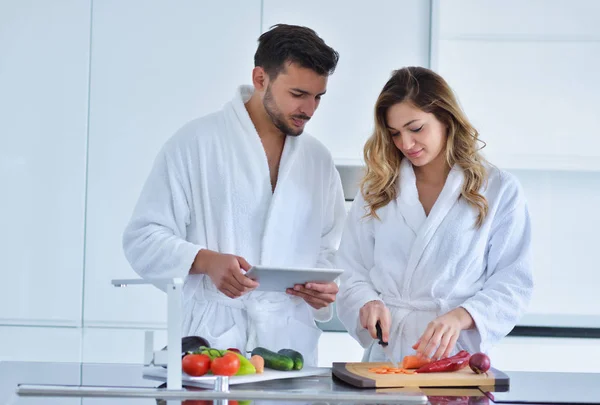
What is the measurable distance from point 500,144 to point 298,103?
144cm

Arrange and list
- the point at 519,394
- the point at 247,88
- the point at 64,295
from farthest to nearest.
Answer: the point at 64,295 → the point at 247,88 → the point at 519,394

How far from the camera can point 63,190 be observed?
12.2ft

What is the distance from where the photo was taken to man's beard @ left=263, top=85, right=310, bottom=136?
267cm

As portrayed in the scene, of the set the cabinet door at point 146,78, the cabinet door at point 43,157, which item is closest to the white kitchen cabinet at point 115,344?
the cabinet door at point 43,157

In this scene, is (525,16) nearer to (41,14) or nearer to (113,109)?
(113,109)

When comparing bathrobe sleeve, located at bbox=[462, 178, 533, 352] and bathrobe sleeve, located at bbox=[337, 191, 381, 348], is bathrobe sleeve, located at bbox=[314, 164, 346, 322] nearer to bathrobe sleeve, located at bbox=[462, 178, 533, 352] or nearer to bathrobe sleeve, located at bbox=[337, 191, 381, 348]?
bathrobe sleeve, located at bbox=[337, 191, 381, 348]

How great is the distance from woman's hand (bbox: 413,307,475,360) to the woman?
53mm

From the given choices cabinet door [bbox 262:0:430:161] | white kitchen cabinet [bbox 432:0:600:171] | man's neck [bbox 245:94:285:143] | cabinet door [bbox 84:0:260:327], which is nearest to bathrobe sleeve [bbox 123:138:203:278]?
man's neck [bbox 245:94:285:143]

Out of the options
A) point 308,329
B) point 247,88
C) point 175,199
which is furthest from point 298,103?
point 308,329

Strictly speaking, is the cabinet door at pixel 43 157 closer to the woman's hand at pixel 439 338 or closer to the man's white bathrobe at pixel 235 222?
the man's white bathrobe at pixel 235 222

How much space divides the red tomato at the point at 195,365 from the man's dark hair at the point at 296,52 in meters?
1.08

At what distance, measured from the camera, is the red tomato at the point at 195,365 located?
188 centimetres

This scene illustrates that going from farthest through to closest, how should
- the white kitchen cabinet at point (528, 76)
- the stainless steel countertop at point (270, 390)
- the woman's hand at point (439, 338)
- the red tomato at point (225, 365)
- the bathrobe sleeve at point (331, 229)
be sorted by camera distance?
1. the white kitchen cabinet at point (528, 76)
2. the bathrobe sleeve at point (331, 229)
3. the woman's hand at point (439, 338)
4. the red tomato at point (225, 365)
5. the stainless steel countertop at point (270, 390)

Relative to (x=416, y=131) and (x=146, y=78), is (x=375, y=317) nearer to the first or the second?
(x=416, y=131)
